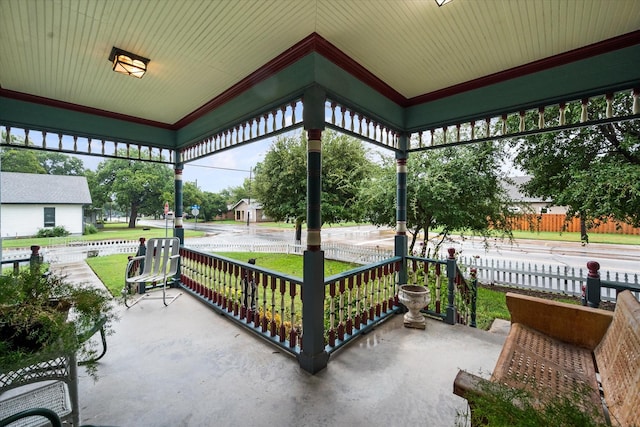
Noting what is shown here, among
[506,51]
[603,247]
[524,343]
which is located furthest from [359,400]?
[603,247]

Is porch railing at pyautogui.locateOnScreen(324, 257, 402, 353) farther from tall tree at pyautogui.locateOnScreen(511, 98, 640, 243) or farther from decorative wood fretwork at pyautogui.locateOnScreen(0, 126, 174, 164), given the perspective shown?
decorative wood fretwork at pyautogui.locateOnScreen(0, 126, 174, 164)

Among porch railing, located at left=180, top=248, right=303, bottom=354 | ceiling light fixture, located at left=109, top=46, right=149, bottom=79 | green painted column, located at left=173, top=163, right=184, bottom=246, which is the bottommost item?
porch railing, located at left=180, top=248, right=303, bottom=354

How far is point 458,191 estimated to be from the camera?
16.8 feet

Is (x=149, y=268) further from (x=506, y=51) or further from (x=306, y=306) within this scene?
(x=506, y=51)

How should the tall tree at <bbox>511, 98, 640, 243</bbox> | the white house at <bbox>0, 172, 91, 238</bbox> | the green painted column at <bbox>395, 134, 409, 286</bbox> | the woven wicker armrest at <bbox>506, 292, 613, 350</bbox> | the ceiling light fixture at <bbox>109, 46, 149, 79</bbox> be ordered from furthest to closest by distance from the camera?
the white house at <bbox>0, 172, 91, 238</bbox>
the tall tree at <bbox>511, 98, 640, 243</bbox>
the green painted column at <bbox>395, 134, 409, 286</bbox>
the ceiling light fixture at <bbox>109, 46, 149, 79</bbox>
the woven wicker armrest at <bbox>506, 292, 613, 350</bbox>

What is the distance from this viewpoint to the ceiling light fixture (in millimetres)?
2402

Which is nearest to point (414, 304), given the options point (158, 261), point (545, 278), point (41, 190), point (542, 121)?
point (542, 121)

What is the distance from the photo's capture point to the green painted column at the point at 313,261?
90.4 inches

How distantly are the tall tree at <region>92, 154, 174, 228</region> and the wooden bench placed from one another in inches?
945

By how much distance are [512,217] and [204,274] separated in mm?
6243

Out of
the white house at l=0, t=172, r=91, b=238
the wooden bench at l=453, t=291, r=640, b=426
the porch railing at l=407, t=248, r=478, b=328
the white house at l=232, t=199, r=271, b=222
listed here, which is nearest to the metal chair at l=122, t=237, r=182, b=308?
the porch railing at l=407, t=248, r=478, b=328

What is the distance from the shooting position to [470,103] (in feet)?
9.71

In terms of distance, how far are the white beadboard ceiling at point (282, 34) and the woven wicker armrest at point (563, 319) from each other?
7.19ft

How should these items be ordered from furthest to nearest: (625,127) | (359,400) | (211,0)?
(625,127), (359,400), (211,0)
